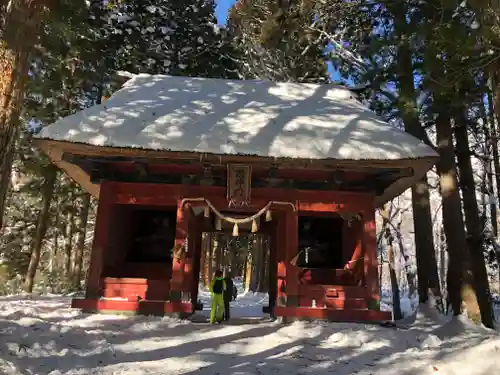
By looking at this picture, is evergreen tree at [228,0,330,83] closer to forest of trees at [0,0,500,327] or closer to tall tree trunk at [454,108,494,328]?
forest of trees at [0,0,500,327]

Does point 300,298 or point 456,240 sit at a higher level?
point 456,240

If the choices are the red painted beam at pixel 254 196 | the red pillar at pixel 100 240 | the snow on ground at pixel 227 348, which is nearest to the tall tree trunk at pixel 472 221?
the snow on ground at pixel 227 348

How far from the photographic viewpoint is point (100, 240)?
9.69 metres

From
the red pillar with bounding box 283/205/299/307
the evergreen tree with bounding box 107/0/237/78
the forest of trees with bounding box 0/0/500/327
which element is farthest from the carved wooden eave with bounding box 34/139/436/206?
the evergreen tree with bounding box 107/0/237/78

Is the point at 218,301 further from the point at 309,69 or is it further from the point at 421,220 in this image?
the point at 309,69

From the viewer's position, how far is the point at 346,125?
10.0 m

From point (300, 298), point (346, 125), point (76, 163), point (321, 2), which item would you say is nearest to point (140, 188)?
point (76, 163)

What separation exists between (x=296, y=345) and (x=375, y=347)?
1272mm

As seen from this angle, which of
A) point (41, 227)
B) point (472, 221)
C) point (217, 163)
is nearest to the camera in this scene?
point (217, 163)

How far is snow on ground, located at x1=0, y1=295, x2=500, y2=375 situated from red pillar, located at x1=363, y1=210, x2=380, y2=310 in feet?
3.20

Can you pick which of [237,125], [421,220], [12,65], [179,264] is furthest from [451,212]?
[12,65]

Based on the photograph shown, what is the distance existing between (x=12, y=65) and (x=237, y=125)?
527cm

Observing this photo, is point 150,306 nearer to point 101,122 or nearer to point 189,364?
point 189,364

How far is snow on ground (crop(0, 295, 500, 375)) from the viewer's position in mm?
5547
